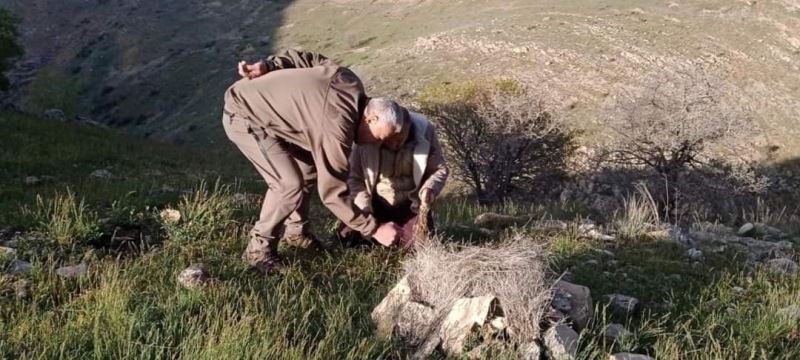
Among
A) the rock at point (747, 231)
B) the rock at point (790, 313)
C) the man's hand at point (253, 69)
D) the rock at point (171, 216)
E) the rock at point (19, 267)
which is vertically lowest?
the rock at point (747, 231)

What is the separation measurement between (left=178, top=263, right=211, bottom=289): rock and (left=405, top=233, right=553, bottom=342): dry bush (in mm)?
1259

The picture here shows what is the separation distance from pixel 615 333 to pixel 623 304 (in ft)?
2.12

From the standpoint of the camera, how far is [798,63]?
91.3ft

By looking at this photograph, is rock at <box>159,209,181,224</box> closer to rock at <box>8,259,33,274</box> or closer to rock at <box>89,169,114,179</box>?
rock at <box>8,259,33,274</box>

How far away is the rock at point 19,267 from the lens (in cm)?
392

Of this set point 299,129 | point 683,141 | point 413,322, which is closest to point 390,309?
point 413,322

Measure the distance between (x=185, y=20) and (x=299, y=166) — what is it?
2295 inches

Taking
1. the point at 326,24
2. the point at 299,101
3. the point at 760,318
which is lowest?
the point at 326,24

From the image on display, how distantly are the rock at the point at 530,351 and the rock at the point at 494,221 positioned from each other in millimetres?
3271

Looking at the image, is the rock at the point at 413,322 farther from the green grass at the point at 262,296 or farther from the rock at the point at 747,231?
the rock at the point at 747,231

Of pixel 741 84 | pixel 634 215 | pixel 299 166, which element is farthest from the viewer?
pixel 741 84

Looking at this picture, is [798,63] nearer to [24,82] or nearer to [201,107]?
[201,107]

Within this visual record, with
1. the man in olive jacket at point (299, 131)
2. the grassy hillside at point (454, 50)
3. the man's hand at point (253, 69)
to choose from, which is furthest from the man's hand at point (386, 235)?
the grassy hillside at point (454, 50)

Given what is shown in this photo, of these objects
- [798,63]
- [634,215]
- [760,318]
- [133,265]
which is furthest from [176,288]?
[798,63]
